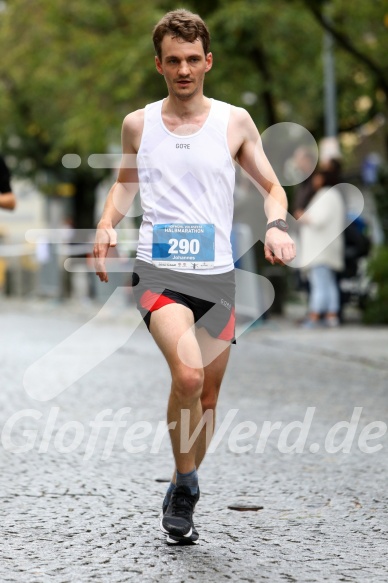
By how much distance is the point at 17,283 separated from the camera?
3108 cm

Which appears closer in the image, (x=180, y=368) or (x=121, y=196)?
(x=180, y=368)

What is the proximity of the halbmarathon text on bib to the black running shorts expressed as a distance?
0.15 ft

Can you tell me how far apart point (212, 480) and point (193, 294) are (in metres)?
1.66

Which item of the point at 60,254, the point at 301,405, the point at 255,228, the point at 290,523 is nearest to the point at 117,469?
the point at 290,523

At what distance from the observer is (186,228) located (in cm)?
513

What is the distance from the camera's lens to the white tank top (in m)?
5.14

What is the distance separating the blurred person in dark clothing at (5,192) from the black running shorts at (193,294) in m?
3.37

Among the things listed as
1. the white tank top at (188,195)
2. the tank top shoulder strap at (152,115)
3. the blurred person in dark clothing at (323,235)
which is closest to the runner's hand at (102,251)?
the white tank top at (188,195)

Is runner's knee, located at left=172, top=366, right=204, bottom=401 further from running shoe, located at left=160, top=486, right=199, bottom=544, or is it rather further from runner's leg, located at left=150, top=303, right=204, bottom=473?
running shoe, located at left=160, top=486, right=199, bottom=544

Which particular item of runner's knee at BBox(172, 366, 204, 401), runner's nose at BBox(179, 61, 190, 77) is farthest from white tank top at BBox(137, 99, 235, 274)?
runner's knee at BBox(172, 366, 204, 401)

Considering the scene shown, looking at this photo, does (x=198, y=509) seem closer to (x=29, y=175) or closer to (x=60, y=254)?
(x=60, y=254)

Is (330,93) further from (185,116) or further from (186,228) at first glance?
(186,228)

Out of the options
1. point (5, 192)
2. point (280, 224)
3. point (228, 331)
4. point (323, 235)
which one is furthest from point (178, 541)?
point (323, 235)

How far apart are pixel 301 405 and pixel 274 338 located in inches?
240
